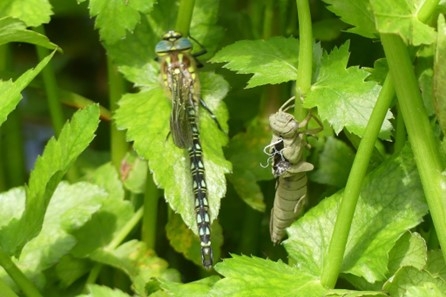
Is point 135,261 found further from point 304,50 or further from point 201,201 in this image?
point 304,50

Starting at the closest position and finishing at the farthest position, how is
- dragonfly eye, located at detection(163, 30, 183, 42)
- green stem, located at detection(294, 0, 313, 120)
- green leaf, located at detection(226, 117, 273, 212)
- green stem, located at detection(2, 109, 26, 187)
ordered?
green stem, located at detection(294, 0, 313, 120) < dragonfly eye, located at detection(163, 30, 183, 42) < green leaf, located at detection(226, 117, 273, 212) < green stem, located at detection(2, 109, 26, 187)

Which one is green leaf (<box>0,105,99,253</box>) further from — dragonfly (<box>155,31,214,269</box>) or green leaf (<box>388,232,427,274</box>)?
green leaf (<box>388,232,427,274</box>)

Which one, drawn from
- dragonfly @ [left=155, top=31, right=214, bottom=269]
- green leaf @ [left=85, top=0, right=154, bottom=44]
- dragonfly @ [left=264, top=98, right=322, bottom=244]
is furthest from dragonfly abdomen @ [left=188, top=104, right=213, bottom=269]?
green leaf @ [left=85, top=0, right=154, bottom=44]

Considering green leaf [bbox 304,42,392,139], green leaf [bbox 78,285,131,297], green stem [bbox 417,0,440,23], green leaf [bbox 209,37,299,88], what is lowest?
green leaf [bbox 78,285,131,297]

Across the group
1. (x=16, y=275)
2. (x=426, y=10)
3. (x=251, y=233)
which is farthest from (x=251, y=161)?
(x=426, y=10)

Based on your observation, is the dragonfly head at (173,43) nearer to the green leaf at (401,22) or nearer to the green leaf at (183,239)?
the green leaf at (183,239)

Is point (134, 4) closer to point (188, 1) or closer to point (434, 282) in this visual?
point (188, 1)
